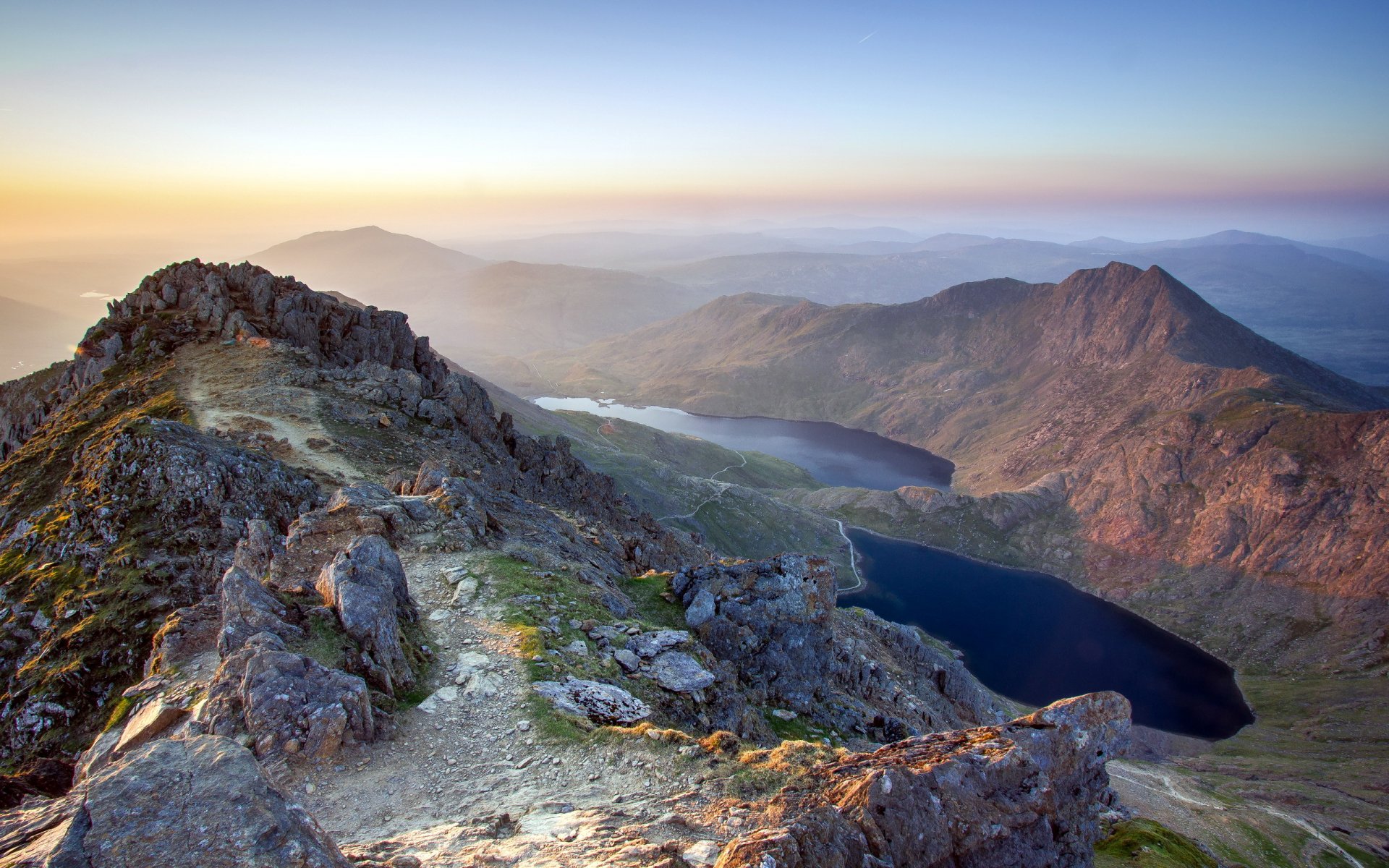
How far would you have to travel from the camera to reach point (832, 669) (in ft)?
129

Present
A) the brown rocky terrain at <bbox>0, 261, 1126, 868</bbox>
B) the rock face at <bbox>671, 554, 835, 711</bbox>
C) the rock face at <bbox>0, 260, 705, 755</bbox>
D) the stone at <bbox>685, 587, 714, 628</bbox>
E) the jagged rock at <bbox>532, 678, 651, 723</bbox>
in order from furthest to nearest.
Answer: the stone at <bbox>685, 587, 714, 628</bbox>
the rock face at <bbox>671, 554, 835, 711</bbox>
the rock face at <bbox>0, 260, 705, 755</bbox>
the jagged rock at <bbox>532, 678, 651, 723</bbox>
the brown rocky terrain at <bbox>0, 261, 1126, 868</bbox>

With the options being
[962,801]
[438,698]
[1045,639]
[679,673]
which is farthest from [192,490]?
[1045,639]

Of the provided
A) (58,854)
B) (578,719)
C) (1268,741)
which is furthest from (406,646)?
(1268,741)

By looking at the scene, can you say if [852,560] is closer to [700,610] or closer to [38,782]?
[700,610]

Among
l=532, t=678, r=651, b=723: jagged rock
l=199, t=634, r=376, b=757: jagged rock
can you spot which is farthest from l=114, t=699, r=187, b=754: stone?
l=532, t=678, r=651, b=723: jagged rock

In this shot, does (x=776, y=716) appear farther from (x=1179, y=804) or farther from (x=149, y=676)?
(x=1179, y=804)

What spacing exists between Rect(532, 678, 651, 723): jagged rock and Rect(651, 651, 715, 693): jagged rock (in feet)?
8.12

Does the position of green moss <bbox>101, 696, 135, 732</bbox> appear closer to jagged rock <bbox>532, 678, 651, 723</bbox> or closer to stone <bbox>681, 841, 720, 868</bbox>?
jagged rock <bbox>532, 678, 651, 723</bbox>

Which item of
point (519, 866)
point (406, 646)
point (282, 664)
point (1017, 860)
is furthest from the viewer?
point (406, 646)

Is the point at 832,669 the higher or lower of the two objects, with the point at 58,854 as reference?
lower

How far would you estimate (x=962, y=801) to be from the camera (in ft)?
52.8

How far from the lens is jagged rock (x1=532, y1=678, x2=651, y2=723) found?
2252 cm

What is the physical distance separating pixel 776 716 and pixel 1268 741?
115538 millimetres

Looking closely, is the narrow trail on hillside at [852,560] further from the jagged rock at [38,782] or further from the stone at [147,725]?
the jagged rock at [38,782]
